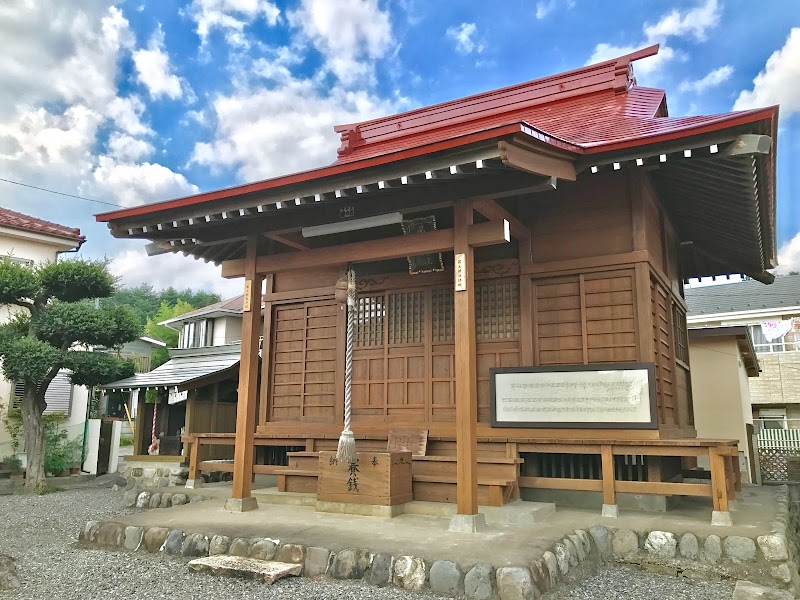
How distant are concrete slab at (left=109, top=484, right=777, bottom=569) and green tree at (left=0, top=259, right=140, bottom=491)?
313 inches

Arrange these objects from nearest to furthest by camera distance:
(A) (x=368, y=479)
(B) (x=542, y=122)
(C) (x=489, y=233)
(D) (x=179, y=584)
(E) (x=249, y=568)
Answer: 1. (D) (x=179, y=584)
2. (E) (x=249, y=568)
3. (C) (x=489, y=233)
4. (A) (x=368, y=479)
5. (B) (x=542, y=122)

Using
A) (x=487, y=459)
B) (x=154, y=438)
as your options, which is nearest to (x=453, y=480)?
(x=487, y=459)

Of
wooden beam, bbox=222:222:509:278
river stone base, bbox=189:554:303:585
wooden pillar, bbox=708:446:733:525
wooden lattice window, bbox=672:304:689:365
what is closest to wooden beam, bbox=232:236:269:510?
Result: wooden beam, bbox=222:222:509:278

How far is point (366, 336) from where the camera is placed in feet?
28.6

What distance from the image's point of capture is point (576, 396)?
682 centimetres

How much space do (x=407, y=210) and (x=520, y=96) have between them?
4.69 metres

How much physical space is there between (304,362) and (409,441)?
228 cm

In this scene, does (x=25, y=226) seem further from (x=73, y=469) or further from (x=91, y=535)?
(x=91, y=535)

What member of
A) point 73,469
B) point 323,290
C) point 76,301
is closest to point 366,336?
point 323,290

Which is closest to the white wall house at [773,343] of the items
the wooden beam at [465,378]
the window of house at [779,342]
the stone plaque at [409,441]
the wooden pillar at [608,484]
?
the window of house at [779,342]

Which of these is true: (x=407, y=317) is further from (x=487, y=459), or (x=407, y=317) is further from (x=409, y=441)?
(x=487, y=459)

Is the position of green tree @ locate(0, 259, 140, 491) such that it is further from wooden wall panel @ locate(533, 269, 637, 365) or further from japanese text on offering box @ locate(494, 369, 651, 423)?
wooden wall panel @ locate(533, 269, 637, 365)

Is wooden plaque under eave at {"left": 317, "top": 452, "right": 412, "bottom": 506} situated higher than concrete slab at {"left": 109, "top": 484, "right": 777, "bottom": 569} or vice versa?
wooden plaque under eave at {"left": 317, "top": 452, "right": 412, "bottom": 506}

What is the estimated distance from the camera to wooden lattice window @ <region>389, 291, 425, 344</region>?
831 cm
